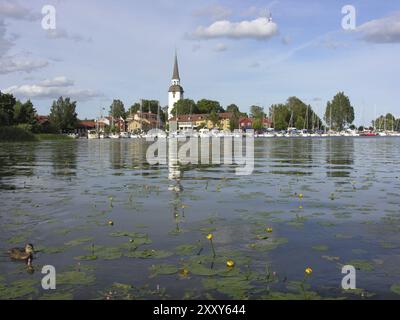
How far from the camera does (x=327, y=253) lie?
34.2 feet

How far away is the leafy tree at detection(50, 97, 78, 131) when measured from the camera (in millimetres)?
180000

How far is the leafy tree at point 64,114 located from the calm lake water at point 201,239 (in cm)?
16607

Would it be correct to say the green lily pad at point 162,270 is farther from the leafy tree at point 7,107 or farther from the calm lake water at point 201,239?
the leafy tree at point 7,107

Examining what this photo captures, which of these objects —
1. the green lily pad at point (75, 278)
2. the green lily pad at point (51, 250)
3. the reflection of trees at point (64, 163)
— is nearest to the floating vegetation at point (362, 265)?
the green lily pad at point (75, 278)

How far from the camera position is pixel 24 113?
132 metres

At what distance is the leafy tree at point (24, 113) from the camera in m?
129

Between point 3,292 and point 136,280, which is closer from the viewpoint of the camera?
point 3,292

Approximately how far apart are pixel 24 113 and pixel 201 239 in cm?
13173

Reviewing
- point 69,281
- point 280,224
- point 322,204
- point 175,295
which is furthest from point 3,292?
point 322,204

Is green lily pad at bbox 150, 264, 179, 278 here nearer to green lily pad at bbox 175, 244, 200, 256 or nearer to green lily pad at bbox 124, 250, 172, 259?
green lily pad at bbox 124, 250, 172, 259

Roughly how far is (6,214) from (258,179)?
13991mm

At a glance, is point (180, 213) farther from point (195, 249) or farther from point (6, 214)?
point (6, 214)

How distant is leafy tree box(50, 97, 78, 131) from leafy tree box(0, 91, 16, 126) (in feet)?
168
